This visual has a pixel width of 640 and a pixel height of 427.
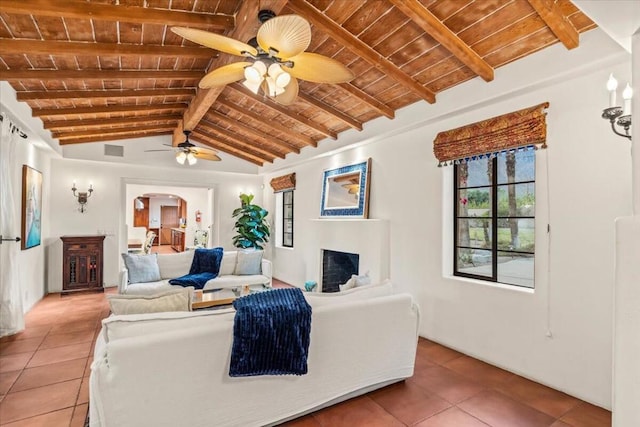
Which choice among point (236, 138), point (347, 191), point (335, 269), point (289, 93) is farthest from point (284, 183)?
point (289, 93)

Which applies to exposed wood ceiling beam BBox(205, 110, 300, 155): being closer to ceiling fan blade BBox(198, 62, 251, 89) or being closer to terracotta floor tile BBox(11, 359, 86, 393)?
ceiling fan blade BBox(198, 62, 251, 89)

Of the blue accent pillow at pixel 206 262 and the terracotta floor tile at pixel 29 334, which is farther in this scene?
the blue accent pillow at pixel 206 262

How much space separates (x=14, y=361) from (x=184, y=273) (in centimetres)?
221

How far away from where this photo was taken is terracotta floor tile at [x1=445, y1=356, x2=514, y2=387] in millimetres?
2854

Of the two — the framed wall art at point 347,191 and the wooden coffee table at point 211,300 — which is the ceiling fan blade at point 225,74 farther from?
the framed wall art at point 347,191

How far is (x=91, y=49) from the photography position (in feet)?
9.50

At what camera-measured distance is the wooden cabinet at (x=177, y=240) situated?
38.0 ft

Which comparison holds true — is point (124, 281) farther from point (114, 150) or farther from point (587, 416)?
point (587, 416)

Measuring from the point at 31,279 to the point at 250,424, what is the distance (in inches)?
188

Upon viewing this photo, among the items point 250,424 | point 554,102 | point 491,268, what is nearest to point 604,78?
point 554,102

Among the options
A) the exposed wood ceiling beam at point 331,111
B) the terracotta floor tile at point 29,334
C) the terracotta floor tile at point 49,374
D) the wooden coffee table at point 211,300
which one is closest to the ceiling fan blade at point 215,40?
the exposed wood ceiling beam at point 331,111

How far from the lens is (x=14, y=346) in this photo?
3414 mm

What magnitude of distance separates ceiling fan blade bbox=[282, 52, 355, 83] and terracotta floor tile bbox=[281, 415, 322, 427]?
2476mm

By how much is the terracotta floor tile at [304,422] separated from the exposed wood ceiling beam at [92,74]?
3.73 meters
